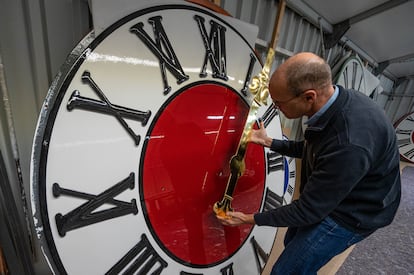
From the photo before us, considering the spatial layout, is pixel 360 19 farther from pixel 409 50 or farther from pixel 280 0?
pixel 409 50

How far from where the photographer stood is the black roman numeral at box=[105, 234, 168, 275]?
2.15ft

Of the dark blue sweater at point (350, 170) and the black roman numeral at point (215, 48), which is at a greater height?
the black roman numeral at point (215, 48)

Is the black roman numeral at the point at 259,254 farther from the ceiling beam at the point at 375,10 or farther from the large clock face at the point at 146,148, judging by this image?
the ceiling beam at the point at 375,10

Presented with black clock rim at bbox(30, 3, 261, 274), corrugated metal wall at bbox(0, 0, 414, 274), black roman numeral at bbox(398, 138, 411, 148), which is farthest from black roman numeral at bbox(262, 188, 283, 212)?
black roman numeral at bbox(398, 138, 411, 148)

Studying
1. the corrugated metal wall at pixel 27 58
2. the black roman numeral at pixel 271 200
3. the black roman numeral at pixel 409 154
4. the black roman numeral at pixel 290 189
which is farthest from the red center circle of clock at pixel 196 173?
the black roman numeral at pixel 409 154

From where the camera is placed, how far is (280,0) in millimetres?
1371

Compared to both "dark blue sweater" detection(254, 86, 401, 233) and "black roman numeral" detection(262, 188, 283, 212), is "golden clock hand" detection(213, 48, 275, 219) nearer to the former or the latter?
"dark blue sweater" detection(254, 86, 401, 233)

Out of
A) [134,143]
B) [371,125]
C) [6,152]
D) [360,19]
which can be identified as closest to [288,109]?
[371,125]

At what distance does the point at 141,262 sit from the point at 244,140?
0.59 m

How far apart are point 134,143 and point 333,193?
653mm

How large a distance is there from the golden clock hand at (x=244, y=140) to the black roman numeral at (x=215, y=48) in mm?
179

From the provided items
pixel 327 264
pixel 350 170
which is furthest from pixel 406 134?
pixel 350 170

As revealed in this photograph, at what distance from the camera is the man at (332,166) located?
64cm

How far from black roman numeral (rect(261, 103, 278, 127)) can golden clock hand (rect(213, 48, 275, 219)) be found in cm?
9
